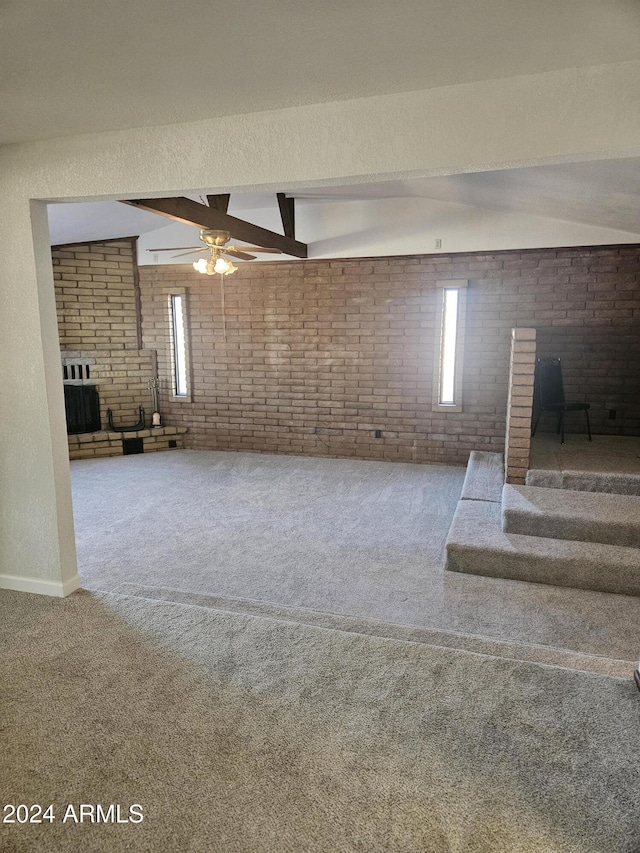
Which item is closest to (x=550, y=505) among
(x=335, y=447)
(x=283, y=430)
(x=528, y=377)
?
(x=528, y=377)

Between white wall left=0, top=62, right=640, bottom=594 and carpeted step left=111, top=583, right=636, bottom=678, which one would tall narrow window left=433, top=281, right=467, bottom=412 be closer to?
carpeted step left=111, top=583, right=636, bottom=678

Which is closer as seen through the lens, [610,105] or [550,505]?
[610,105]

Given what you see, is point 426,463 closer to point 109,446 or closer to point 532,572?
point 532,572

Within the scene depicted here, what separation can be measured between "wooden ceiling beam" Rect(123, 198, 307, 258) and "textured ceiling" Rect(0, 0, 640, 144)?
129 cm

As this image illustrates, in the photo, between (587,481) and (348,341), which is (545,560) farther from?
(348,341)

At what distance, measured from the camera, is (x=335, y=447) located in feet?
22.2

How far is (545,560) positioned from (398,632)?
1301 millimetres

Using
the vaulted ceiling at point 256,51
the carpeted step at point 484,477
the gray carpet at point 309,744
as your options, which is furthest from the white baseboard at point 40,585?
the carpeted step at point 484,477

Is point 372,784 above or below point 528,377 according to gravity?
below

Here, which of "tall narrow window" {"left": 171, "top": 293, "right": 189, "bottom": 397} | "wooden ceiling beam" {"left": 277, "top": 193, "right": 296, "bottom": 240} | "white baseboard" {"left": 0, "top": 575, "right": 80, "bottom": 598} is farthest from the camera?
"tall narrow window" {"left": 171, "top": 293, "right": 189, "bottom": 397}

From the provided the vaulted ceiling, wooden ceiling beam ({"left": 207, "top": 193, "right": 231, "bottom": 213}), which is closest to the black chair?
wooden ceiling beam ({"left": 207, "top": 193, "right": 231, "bottom": 213})

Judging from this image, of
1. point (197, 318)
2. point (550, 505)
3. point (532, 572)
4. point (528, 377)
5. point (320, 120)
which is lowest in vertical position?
point (532, 572)

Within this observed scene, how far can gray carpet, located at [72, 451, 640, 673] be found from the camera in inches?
117

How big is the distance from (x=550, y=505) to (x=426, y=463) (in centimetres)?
266
